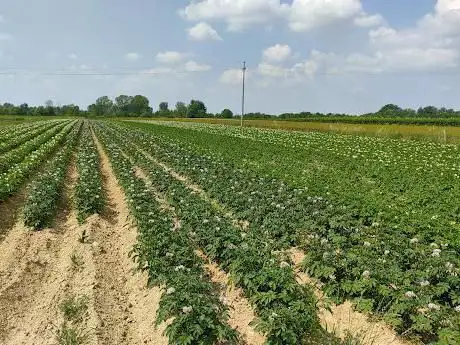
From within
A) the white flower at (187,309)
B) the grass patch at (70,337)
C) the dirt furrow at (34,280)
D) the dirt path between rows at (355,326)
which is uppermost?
the white flower at (187,309)

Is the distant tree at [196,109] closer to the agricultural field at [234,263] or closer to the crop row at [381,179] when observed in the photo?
the crop row at [381,179]

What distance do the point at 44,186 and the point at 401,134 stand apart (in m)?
32.3

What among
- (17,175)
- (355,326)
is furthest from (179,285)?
(17,175)

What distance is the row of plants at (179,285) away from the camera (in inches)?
177

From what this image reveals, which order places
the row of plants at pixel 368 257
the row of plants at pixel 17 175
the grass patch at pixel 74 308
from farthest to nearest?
1. the row of plants at pixel 17 175
2. the grass patch at pixel 74 308
3. the row of plants at pixel 368 257

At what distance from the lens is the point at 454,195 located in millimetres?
10922

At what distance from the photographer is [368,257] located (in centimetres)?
618

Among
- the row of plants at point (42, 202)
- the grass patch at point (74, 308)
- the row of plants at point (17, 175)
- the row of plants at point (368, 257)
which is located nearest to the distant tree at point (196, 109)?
the row of plants at point (17, 175)

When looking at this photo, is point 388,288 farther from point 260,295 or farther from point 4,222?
point 4,222

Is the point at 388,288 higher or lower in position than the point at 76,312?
higher

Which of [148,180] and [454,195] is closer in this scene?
[454,195]

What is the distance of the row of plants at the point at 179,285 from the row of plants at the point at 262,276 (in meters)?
0.38

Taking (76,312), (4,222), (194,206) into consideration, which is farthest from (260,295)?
(4,222)

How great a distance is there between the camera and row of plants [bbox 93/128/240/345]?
14.8 feet
